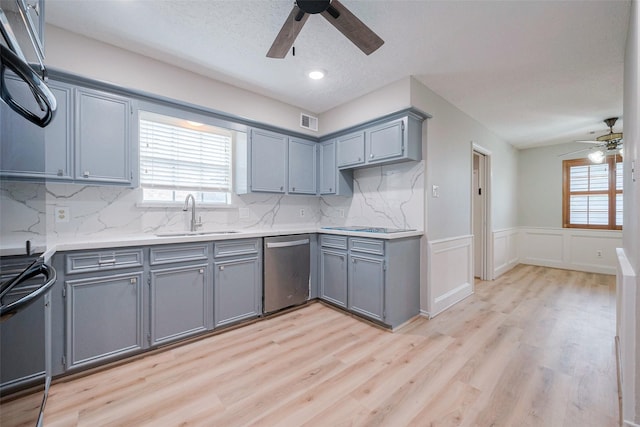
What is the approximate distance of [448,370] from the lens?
1.99m

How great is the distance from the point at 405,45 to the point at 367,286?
7.47 feet

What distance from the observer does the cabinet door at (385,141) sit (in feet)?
9.23

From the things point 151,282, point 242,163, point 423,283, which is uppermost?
point 242,163

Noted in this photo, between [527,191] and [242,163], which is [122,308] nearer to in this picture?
[242,163]

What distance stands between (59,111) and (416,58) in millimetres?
2969

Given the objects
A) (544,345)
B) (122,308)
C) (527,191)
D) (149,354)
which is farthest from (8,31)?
(527,191)

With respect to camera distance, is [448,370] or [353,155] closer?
[448,370]

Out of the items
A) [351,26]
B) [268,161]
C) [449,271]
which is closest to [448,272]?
[449,271]

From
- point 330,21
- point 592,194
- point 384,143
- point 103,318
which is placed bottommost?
point 103,318

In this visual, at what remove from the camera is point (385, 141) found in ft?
9.71

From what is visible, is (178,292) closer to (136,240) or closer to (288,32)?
(136,240)

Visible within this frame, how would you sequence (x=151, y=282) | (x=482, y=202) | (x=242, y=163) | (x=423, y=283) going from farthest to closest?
(x=482, y=202) < (x=242, y=163) < (x=423, y=283) < (x=151, y=282)

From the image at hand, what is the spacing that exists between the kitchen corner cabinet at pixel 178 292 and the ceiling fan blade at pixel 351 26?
204cm

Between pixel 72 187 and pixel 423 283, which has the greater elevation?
pixel 72 187
